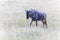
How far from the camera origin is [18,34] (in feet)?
19.0

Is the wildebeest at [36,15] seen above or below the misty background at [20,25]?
above

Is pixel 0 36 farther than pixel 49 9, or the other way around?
pixel 49 9

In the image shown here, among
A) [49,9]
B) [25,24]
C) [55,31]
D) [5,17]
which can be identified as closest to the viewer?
[55,31]

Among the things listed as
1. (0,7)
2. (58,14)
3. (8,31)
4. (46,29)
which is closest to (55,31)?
(46,29)

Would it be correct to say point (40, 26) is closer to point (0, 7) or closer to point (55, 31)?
point (55, 31)

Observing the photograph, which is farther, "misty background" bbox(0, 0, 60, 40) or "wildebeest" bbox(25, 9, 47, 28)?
"wildebeest" bbox(25, 9, 47, 28)

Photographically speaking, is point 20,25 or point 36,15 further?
point 20,25

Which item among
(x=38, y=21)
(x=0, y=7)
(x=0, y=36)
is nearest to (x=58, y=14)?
(x=38, y=21)

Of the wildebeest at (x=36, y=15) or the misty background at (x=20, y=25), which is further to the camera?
the wildebeest at (x=36, y=15)

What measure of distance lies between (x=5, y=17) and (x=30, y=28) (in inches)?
60.0

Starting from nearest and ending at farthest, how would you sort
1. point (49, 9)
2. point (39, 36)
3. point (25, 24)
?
point (39, 36) → point (25, 24) → point (49, 9)

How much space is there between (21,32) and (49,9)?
2645 mm

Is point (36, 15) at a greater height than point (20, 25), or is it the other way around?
point (36, 15)

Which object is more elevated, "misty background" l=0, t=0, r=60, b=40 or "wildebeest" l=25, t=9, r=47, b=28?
"wildebeest" l=25, t=9, r=47, b=28
